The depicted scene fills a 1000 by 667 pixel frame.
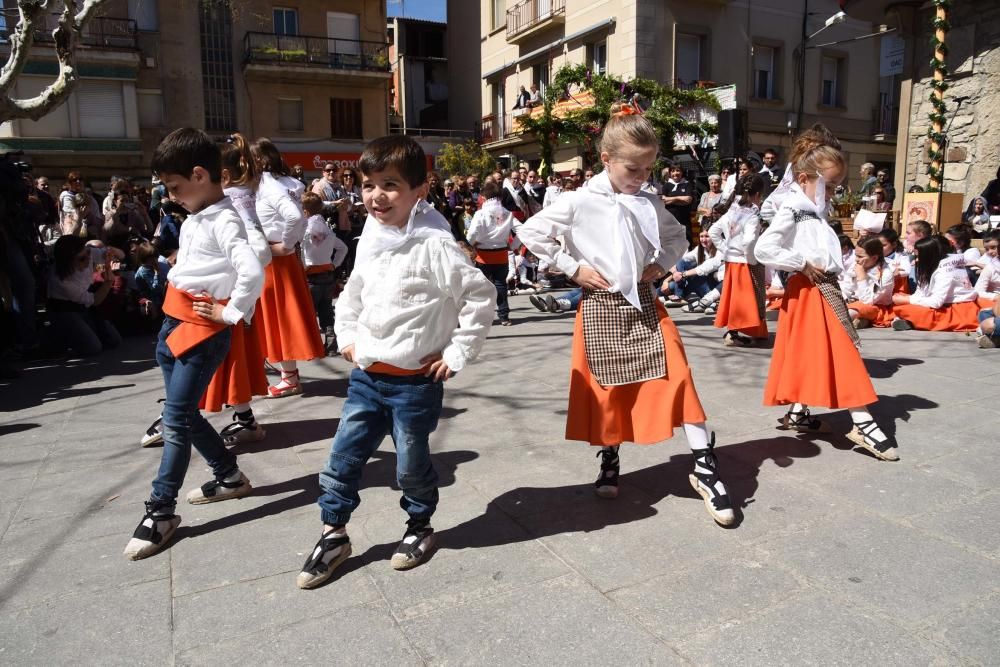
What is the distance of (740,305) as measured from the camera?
24.6 ft

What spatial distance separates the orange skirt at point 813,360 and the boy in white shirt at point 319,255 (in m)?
4.29

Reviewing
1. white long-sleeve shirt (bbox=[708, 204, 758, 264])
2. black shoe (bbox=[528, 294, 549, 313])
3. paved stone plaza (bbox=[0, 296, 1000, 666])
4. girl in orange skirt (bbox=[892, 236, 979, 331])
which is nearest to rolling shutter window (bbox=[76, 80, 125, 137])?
black shoe (bbox=[528, 294, 549, 313])

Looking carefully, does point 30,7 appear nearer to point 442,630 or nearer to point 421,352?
point 421,352

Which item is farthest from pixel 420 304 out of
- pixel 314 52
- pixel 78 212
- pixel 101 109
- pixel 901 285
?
pixel 314 52

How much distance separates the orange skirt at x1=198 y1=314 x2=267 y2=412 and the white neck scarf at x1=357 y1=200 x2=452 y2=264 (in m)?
1.79

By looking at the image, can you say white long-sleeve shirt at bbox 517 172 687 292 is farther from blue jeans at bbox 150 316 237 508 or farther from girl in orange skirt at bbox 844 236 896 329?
girl in orange skirt at bbox 844 236 896 329

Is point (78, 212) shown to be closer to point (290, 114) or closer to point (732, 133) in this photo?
point (732, 133)

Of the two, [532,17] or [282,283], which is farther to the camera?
[532,17]

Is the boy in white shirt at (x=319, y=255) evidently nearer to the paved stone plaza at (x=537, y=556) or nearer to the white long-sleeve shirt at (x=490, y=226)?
the white long-sleeve shirt at (x=490, y=226)

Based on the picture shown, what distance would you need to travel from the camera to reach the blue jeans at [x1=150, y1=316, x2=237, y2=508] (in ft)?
10.9

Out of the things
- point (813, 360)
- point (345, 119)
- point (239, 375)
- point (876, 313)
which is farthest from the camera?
point (345, 119)

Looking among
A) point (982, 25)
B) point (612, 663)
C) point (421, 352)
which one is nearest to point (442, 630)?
point (612, 663)

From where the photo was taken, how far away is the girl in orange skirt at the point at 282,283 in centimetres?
552

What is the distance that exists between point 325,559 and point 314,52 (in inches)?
1190
